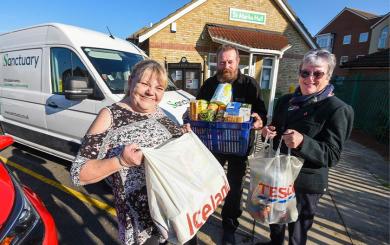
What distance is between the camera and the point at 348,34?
35781 mm

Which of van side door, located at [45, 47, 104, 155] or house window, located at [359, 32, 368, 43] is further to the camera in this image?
house window, located at [359, 32, 368, 43]

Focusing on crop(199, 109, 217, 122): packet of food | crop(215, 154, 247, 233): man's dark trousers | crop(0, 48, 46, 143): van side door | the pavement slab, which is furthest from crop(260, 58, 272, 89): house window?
crop(199, 109, 217, 122): packet of food

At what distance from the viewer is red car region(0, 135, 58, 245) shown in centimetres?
156

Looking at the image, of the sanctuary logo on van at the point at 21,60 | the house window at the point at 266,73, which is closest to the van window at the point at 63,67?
the sanctuary logo on van at the point at 21,60

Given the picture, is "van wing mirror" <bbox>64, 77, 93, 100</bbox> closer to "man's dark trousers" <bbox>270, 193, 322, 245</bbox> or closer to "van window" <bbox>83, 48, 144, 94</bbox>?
"van window" <bbox>83, 48, 144, 94</bbox>

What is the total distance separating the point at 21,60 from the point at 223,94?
13.4 ft

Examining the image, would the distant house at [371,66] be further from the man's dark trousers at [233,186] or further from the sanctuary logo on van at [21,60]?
the sanctuary logo on van at [21,60]

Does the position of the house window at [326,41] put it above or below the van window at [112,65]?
above

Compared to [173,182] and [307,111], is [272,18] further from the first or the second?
[173,182]

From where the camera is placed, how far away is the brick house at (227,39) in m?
10.3

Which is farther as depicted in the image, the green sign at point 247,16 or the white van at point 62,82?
the green sign at point 247,16

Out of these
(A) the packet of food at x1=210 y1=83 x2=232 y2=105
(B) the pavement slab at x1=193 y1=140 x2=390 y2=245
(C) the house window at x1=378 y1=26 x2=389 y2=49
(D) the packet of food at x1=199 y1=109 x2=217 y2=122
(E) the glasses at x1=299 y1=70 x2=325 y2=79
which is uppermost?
(C) the house window at x1=378 y1=26 x2=389 y2=49

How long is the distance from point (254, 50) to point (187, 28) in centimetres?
314

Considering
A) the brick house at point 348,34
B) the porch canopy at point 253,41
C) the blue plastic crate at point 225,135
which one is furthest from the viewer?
the brick house at point 348,34
